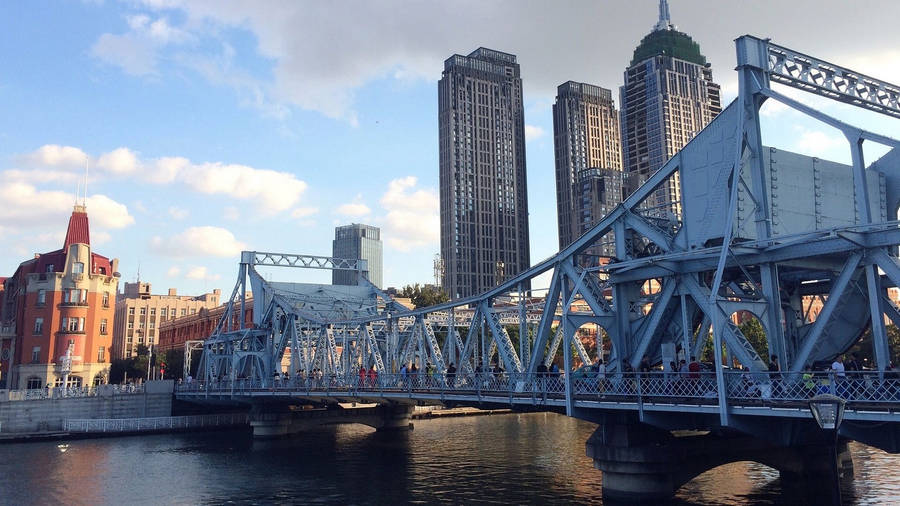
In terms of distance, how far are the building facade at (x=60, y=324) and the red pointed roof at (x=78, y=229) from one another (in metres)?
1.70

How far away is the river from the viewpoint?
1517 inches

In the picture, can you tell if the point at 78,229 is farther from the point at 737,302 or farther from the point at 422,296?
the point at 737,302

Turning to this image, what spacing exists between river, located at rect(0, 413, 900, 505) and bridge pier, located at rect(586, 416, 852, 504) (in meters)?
1.15

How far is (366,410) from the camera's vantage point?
231 feet

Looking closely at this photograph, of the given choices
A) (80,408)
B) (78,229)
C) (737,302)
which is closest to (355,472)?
(737,302)

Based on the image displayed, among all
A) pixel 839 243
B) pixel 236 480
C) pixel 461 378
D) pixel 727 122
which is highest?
pixel 727 122

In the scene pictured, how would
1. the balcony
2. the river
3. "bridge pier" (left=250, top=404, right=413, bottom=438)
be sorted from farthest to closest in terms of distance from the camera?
1. the balcony
2. "bridge pier" (left=250, top=404, right=413, bottom=438)
3. the river

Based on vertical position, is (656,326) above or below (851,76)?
below

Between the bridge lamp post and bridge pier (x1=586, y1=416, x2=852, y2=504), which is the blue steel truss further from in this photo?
the bridge lamp post

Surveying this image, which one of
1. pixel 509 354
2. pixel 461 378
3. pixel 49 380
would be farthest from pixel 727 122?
pixel 49 380

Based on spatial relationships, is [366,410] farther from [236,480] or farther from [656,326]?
[656,326]

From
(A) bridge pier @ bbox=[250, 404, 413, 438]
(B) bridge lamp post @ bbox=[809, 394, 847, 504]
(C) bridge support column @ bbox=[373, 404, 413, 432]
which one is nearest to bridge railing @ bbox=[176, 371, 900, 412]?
(B) bridge lamp post @ bbox=[809, 394, 847, 504]

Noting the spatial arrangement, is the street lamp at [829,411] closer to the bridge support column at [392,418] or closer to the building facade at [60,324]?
the bridge support column at [392,418]

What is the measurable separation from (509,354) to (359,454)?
2464 cm
